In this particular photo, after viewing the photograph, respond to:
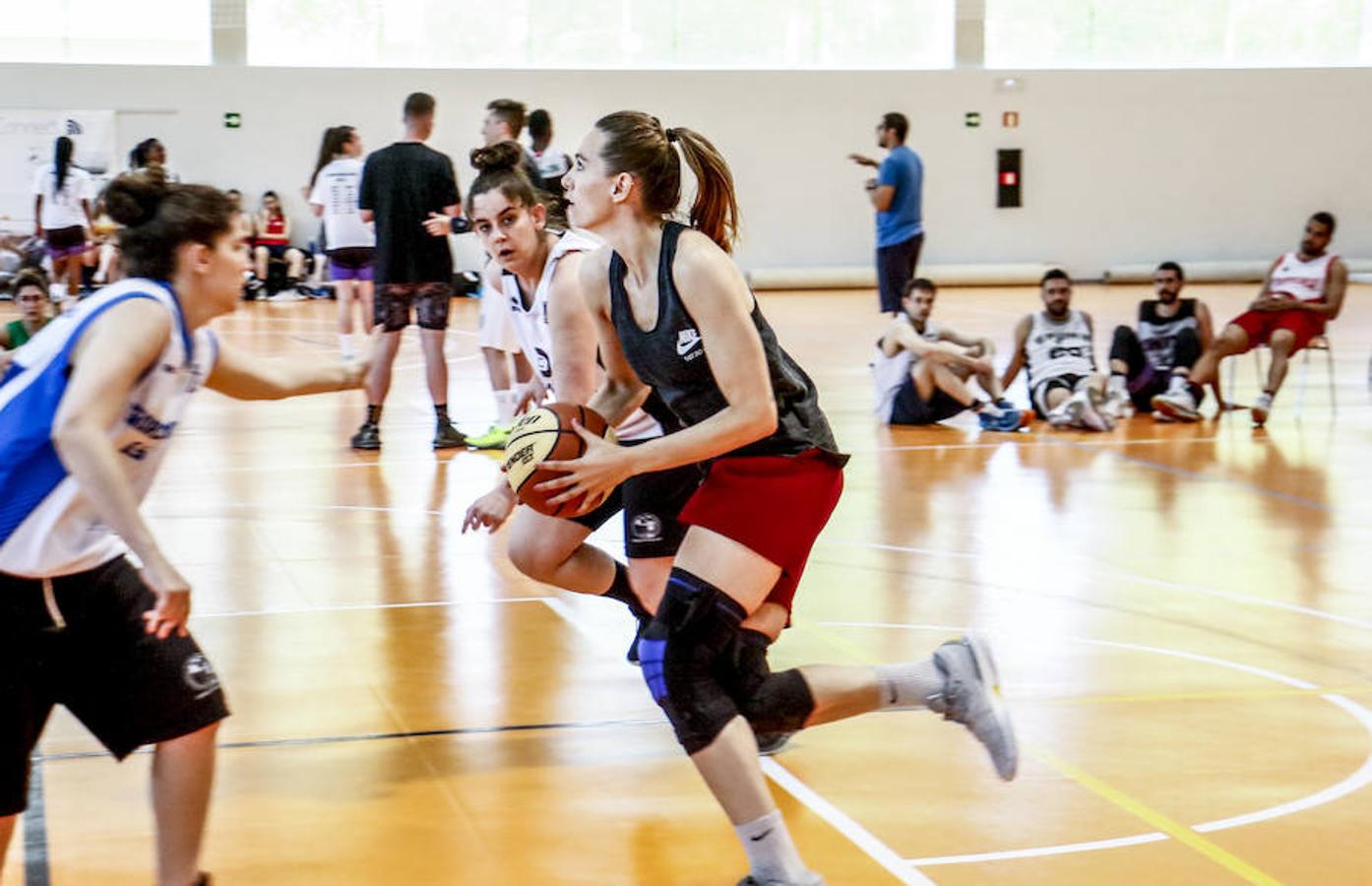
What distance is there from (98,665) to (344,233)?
917cm

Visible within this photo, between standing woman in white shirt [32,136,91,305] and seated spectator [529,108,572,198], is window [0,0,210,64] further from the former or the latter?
seated spectator [529,108,572,198]

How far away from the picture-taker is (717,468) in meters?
3.50

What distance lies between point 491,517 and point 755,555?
82 cm

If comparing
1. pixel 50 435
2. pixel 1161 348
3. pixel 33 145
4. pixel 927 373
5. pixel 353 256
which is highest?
pixel 33 145

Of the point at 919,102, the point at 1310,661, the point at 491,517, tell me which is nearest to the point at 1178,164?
the point at 919,102

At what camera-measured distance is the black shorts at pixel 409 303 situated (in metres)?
9.49

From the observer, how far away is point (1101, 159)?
2472 centimetres

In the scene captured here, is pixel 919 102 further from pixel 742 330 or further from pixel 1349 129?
pixel 742 330

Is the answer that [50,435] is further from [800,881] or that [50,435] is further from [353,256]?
[353,256]

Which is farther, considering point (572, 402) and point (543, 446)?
point (572, 402)

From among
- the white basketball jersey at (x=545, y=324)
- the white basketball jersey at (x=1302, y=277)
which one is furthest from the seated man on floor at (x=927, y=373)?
the white basketball jersey at (x=545, y=324)

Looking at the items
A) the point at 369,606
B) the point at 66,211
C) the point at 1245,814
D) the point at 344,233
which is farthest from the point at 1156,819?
the point at 66,211

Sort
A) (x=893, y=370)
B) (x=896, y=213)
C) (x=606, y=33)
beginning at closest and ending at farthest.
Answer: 1. (x=893, y=370)
2. (x=896, y=213)
3. (x=606, y=33)

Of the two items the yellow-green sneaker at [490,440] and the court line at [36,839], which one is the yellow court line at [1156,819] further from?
the yellow-green sneaker at [490,440]
